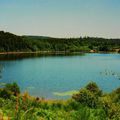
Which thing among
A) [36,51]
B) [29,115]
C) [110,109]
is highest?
[29,115]

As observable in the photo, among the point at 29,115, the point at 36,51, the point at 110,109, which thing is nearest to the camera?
the point at 29,115

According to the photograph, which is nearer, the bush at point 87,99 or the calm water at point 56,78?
the bush at point 87,99

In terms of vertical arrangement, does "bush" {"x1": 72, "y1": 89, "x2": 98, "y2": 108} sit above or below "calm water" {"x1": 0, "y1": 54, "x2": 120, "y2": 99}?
above

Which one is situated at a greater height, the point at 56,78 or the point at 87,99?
the point at 87,99

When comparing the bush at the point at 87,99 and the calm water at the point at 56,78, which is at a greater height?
the bush at the point at 87,99

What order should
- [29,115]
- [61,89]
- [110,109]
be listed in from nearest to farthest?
[29,115] → [110,109] → [61,89]

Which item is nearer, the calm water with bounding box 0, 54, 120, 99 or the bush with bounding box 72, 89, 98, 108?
the bush with bounding box 72, 89, 98, 108

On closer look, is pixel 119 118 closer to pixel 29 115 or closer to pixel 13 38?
pixel 29 115

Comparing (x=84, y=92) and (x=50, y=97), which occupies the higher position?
(x=84, y=92)

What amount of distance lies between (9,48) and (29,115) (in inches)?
6303

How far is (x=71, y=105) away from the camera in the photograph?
19234mm

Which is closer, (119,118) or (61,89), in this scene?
(119,118)

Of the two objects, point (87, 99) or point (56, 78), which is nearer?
point (87, 99)

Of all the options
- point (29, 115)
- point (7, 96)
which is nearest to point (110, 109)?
point (29, 115)
